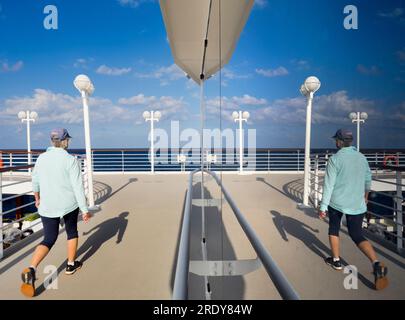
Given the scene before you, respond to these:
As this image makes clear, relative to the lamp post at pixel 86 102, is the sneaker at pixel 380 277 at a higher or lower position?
lower

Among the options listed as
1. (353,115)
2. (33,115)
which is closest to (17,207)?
(33,115)

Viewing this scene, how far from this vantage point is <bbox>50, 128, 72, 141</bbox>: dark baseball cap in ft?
6.14

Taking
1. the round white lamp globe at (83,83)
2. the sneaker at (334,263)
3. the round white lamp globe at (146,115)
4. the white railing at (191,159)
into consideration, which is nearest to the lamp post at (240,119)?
the white railing at (191,159)

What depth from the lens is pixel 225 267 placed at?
45.4 inches

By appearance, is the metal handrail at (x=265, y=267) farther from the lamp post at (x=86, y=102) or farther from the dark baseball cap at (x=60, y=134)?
the lamp post at (x=86, y=102)

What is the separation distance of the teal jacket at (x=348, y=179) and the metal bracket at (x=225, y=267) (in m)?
1.23

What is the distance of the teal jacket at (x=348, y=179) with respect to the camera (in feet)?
6.44

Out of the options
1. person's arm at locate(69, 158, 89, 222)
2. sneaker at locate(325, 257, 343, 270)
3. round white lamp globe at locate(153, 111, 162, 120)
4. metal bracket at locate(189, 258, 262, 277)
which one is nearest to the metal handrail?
metal bracket at locate(189, 258, 262, 277)

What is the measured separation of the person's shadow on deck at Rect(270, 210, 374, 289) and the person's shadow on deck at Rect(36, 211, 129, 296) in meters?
1.97

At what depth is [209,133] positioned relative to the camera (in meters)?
2.71

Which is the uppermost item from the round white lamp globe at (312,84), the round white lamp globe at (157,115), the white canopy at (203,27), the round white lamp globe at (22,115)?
the round white lamp globe at (22,115)

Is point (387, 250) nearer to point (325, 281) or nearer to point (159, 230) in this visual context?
point (325, 281)

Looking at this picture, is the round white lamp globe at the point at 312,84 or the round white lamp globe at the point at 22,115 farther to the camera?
the round white lamp globe at the point at 22,115
